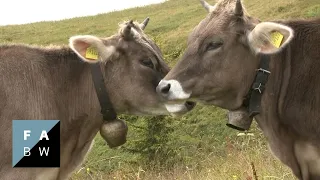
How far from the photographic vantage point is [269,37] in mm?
5652

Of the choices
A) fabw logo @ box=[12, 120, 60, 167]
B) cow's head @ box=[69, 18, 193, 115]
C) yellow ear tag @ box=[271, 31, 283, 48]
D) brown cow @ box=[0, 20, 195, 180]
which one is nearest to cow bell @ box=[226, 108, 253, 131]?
brown cow @ box=[0, 20, 195, 180]

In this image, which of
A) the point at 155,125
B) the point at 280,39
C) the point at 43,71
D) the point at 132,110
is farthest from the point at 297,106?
the point at 155,125

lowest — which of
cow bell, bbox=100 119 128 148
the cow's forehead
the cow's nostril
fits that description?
cow bell, bbox=100 119 128 148

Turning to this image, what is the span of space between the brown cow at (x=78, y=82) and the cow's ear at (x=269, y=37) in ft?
4.19

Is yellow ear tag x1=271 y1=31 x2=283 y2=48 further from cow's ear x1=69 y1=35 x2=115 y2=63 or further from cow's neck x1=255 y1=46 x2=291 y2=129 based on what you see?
cow's ear x1=69 y1=35 x2=115 y2=63

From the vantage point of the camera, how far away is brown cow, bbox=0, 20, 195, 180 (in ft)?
21.6

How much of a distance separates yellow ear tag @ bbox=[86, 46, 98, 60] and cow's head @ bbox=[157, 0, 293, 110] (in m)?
1.16

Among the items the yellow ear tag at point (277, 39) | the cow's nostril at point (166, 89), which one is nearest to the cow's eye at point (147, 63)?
the cow's nostril at point (166, 89)

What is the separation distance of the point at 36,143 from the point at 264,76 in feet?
9.87

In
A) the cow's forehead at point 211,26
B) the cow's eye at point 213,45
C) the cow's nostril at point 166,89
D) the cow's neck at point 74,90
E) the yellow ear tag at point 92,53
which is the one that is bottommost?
the cow's neck at point 74,90

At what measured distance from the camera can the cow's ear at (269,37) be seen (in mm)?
5531

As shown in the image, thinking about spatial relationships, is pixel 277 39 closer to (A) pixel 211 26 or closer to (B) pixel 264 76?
(B) pixel 264 76

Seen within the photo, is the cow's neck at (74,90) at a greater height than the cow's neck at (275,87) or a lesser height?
lesser

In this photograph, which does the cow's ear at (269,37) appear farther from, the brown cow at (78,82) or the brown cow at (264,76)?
the brown cow at (78,82)
